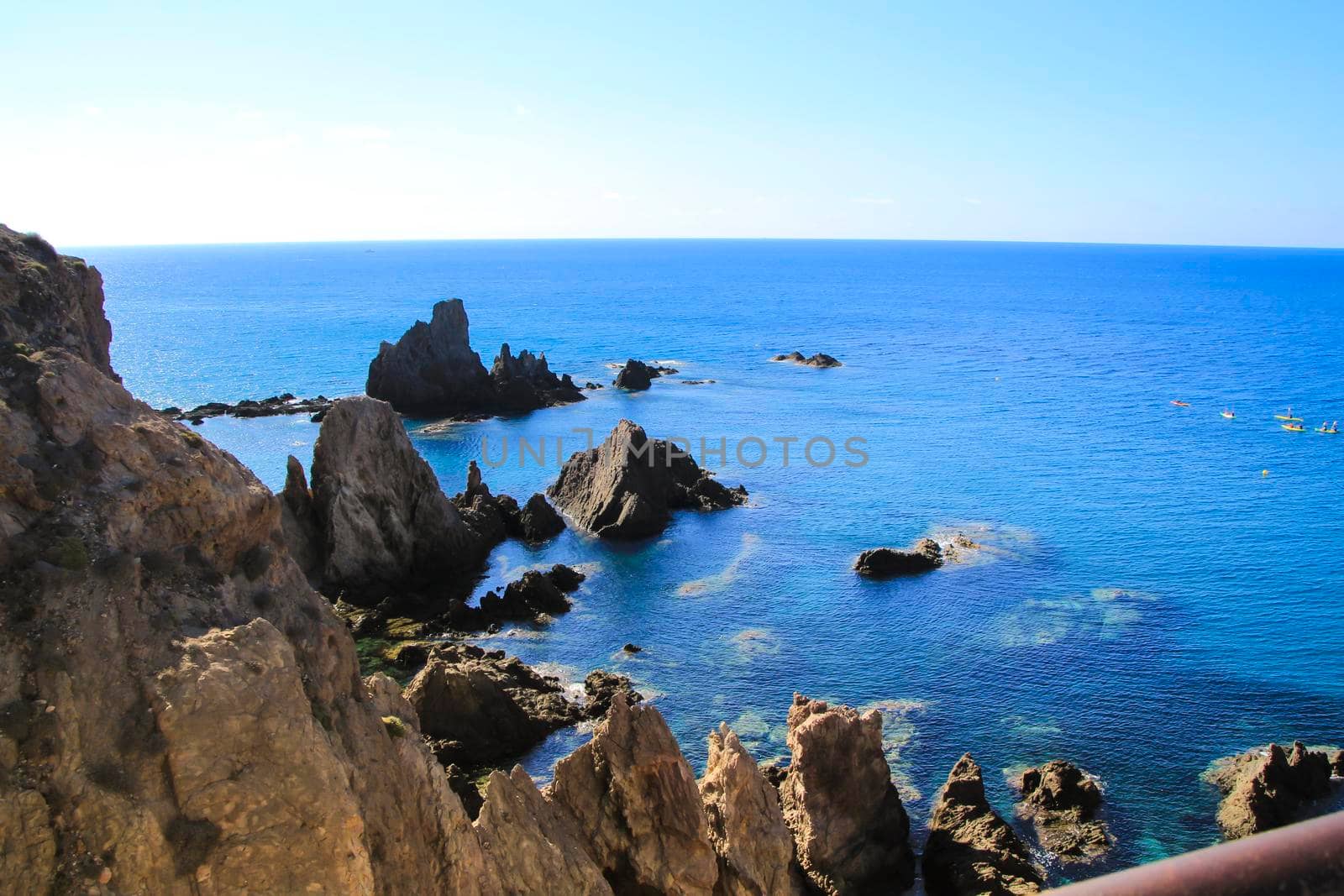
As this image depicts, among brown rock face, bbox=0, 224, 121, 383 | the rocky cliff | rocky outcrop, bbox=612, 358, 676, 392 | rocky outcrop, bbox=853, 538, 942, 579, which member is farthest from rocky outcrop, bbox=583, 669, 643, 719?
rocky outcrop, bbox=612, 358, 676, 392

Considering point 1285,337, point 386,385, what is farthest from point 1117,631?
point 1285,337

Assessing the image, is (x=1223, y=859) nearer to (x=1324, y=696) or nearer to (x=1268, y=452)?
(x=1324, y=696)

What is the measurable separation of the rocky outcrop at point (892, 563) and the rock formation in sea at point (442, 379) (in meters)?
56.4

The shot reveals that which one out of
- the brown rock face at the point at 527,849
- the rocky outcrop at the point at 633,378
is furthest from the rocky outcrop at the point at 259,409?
the brown rock face at the point at 527,849

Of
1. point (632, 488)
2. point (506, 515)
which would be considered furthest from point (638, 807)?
point (506, 515)

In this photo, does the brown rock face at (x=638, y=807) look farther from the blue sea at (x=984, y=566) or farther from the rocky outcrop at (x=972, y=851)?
the blue sea at (x=984, y=566)

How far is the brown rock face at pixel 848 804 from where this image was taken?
3384 cm

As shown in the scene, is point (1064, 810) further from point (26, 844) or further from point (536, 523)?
point (536, 523)

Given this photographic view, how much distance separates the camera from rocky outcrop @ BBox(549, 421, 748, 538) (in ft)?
244

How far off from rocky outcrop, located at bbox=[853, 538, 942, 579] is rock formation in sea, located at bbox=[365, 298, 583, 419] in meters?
56.4

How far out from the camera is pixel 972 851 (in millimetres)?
34500

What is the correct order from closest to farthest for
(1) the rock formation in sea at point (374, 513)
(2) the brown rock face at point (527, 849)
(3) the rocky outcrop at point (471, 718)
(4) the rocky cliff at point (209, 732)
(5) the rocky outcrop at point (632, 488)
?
1. (4) the rocky cliff at point (209, 732)
2. (2) the brown rock face at point (527, 849)
3. (3) the rocky outcrop at point (471, 718)
4. (1) the rock formation in sea at point (374, 513)
5. (5) the rocky outcrop at point (632, 488)

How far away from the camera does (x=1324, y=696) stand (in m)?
48.8

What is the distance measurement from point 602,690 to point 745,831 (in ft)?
65.4
